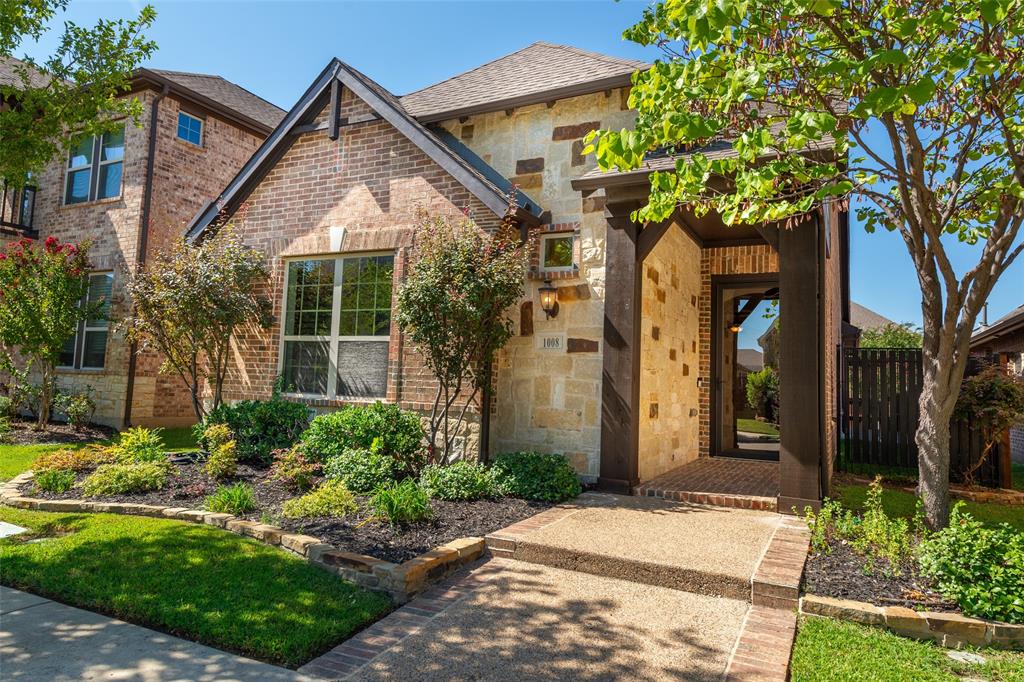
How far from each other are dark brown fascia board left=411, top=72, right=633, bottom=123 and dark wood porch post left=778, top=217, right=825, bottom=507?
302cm

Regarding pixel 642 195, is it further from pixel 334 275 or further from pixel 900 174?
pixel 334 275

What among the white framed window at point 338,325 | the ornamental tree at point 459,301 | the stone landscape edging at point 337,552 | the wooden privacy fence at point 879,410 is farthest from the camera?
the wooden privacy fence at point 879,410

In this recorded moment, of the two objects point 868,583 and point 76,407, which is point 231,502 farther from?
point 76,407

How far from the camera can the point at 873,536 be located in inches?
179

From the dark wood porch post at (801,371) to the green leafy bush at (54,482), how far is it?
24.7ft

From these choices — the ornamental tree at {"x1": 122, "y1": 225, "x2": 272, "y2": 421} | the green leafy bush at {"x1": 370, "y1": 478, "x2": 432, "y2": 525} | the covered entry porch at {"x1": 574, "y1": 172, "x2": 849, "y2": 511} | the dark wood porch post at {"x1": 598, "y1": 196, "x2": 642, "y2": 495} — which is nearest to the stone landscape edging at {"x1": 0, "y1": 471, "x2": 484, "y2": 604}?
the green leafy bush at {"x1": 370, "y1": 478, "x2": 432, "y2": 525}

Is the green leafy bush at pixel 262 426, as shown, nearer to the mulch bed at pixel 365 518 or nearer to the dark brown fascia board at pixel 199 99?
the mulch bed at pixel 365 518

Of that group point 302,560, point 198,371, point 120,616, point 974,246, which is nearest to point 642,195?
point 974,246

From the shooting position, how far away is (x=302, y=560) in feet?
15.2

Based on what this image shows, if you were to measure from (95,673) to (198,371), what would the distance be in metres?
7.61

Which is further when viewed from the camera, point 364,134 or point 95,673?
point 364,134

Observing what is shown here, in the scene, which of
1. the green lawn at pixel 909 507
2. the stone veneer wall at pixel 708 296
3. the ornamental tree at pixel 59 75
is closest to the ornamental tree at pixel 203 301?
the ornamental tree at pixel 59 75

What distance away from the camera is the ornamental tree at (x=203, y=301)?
8.49 m

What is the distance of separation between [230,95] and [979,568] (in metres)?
16.6
